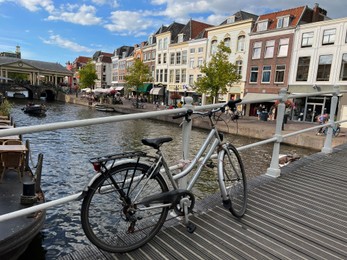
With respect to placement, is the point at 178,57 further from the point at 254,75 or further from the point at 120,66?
the point at 120,66

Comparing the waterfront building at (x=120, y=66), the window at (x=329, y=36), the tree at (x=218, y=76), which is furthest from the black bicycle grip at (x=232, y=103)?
the waterfront building at (x=120, y=66)

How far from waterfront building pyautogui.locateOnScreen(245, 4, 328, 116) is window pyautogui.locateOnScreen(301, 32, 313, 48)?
102cm

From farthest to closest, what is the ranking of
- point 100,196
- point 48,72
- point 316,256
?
point 48,72 → point 316,256 → point 100,196

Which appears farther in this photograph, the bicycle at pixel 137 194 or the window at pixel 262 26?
the window at pixel 262 26

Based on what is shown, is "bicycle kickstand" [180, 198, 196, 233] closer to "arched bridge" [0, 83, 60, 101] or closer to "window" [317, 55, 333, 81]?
"window" [317, 55, 333, 81]

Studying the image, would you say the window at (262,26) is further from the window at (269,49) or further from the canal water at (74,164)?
the canal water at (74,164)

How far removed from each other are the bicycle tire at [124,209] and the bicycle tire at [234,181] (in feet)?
2.38

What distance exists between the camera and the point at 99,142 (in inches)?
649

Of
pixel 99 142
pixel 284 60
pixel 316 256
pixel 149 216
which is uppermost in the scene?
pixel 284 60

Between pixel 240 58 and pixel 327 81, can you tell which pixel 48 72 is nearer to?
pixel 240 58

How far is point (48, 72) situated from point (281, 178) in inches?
2629

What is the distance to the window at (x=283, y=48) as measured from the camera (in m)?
25.5

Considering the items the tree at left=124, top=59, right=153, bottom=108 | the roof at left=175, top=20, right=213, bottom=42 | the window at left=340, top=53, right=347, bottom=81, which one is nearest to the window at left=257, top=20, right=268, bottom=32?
the window at left=340, top=53, right=347, bottom=81

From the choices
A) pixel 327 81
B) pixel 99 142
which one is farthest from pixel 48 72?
pixel 327 81
